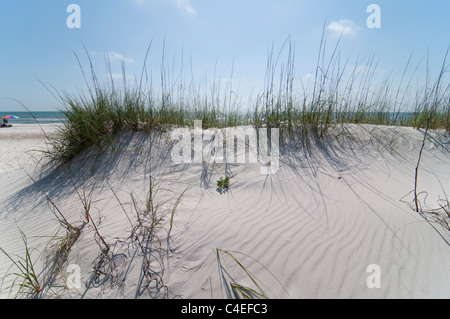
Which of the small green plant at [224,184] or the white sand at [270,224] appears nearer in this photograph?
the white sand at [270,224]

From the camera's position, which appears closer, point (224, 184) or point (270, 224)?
point (270, 224)

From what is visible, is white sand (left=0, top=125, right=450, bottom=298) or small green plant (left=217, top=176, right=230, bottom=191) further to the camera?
small green plant (left=217, top=176, right=230, bottom=191)

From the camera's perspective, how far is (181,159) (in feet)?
10.6

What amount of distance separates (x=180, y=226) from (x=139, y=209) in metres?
0.65

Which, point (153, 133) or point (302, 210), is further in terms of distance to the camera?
point (153, 133)

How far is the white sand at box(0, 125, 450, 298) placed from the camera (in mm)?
1375

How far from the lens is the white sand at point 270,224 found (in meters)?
1.38

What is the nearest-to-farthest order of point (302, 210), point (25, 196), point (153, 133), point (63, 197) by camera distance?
1. point (302, 210)
2. point (63, 197)
3. point (25, 196)
4. point (153, 133)

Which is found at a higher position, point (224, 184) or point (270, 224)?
point (224, 184)

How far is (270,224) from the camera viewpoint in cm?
186
